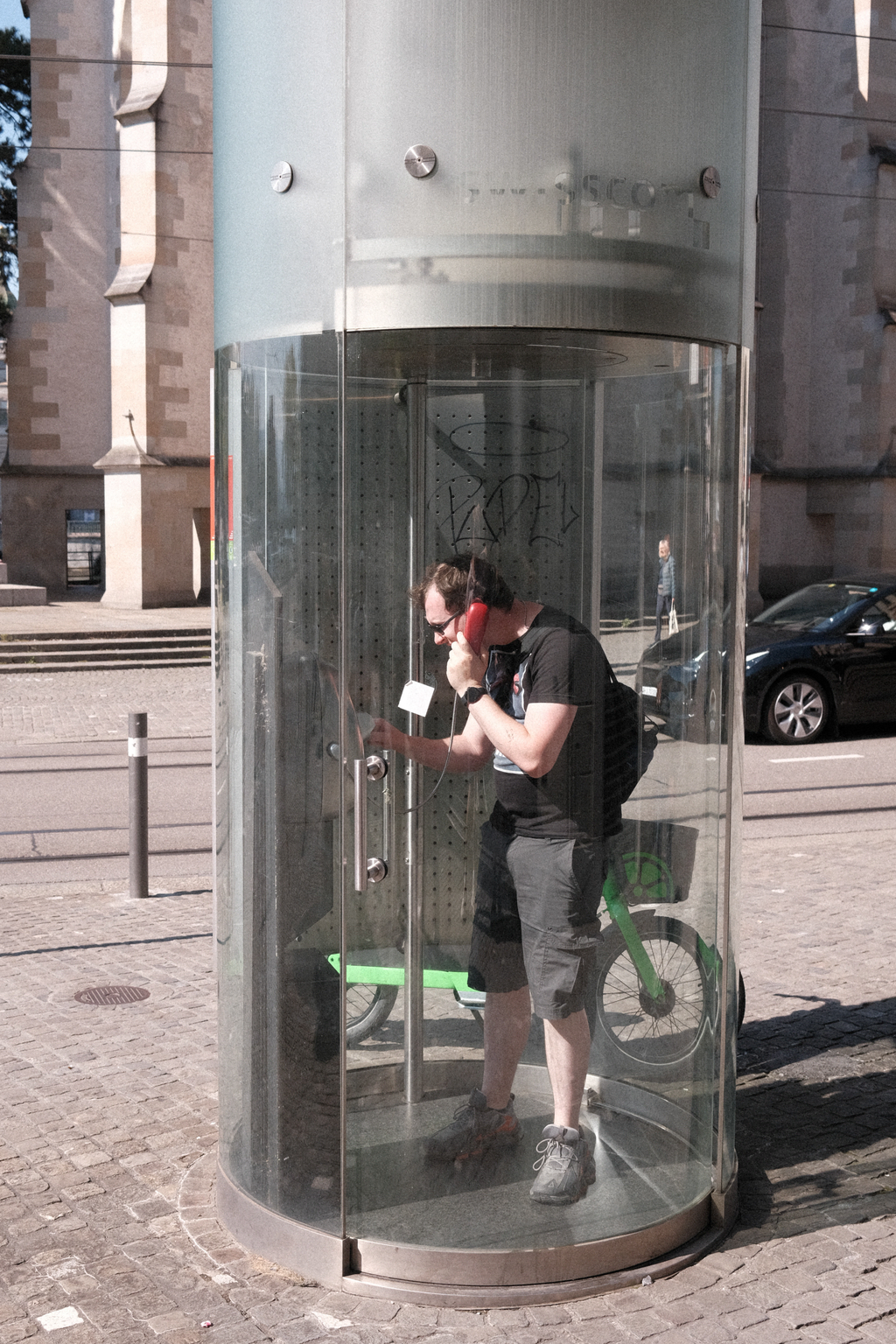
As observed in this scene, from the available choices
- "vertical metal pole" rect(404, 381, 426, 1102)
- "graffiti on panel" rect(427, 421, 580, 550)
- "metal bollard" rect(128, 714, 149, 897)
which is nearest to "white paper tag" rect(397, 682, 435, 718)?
"vertical metal pole" rect(404, 381, 426, 1102)

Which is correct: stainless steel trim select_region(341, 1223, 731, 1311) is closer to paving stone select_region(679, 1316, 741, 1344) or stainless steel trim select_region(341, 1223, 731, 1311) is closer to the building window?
paving stone select_region(679, 1316, 741, 1344)

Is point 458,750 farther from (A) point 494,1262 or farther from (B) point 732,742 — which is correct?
(A) point 494,1262

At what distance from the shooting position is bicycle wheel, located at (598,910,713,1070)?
4.22m

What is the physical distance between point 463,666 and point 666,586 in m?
0.62

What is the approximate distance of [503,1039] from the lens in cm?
433

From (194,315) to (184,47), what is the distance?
4843 mm

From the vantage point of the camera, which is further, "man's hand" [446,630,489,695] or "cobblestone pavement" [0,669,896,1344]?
"man's hand" [446,630,489,695]

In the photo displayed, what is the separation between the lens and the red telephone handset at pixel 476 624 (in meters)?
4.00

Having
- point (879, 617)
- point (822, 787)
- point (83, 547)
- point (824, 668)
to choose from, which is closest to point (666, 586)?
point (822, 787)

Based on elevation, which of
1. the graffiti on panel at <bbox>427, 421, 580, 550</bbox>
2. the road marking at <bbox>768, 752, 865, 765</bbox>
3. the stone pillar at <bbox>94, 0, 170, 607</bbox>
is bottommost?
the road marking at <bbox>768, 752, 865, 765</bbox>

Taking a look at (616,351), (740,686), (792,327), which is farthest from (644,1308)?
(792,327)

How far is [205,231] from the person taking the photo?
28141 millimetres

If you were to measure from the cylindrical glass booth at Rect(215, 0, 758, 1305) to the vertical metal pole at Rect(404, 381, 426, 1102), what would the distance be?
17 mm

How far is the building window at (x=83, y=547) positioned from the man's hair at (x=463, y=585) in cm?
3020
